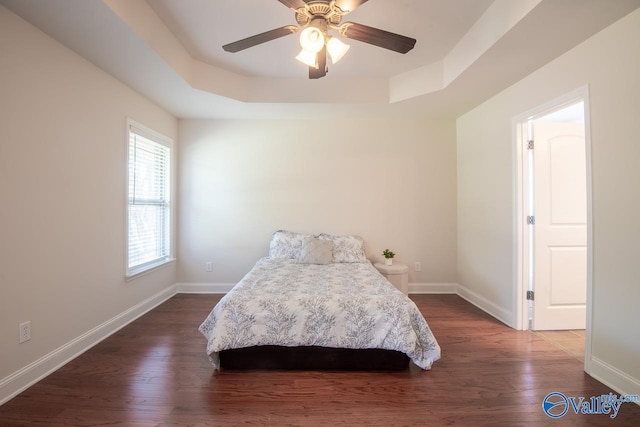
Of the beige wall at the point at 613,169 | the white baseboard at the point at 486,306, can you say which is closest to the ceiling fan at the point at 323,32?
the beige wall at the point at 613,169

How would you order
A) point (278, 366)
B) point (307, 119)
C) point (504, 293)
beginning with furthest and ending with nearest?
point (307, 119) < point (504, 293) < point (278, 366)

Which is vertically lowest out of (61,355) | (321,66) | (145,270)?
(61,355)

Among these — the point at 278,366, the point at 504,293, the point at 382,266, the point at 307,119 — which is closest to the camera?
the point at 278,366

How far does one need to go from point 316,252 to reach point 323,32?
2.24m

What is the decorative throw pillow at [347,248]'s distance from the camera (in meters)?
3.39

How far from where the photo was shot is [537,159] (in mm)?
2631

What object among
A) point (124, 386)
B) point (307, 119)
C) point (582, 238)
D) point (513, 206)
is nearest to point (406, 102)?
point (307, 119)

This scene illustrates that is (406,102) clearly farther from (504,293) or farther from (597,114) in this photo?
(504,293)

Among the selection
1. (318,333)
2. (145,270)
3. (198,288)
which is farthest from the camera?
(198,288)

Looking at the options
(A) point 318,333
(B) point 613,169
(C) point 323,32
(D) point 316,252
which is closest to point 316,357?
(A) point 318,333

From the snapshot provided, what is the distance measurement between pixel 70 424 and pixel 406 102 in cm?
378

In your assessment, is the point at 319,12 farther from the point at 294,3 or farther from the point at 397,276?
the point at 397,276

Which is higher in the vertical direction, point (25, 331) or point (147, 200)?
point (147, 200)

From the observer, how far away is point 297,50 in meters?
2.59
